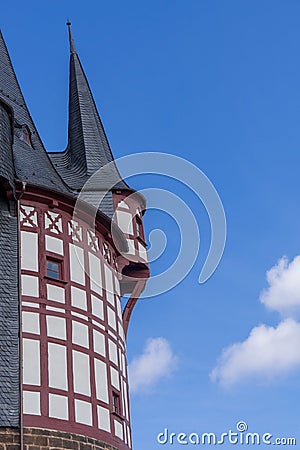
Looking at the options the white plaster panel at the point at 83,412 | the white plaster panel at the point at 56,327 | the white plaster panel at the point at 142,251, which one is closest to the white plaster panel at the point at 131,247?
the white plaster panel at the point at 142,251

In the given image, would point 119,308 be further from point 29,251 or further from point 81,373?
point 29,251

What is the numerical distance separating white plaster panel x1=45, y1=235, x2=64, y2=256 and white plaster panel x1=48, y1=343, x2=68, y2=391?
2.95 metres

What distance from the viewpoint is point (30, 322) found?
2247 cm

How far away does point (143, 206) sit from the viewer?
3038 centimetres

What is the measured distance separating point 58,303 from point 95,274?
2224 mm

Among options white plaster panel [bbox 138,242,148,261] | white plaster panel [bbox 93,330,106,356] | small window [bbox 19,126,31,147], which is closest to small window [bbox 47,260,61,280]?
white plaster panel [bbox 93,330,106,356]

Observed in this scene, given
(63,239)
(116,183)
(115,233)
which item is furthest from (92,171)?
(63,239)

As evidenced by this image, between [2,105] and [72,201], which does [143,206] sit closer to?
[72,201]

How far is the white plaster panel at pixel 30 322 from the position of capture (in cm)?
2233

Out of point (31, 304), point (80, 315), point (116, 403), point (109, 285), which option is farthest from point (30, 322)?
point (109, 285)

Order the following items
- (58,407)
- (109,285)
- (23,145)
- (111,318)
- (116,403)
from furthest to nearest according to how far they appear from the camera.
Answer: (23,145) → (109,285) → (111,318) → (116,403) → (58,407)

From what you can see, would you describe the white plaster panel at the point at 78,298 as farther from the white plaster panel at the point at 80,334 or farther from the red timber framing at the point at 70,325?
the white plaster panel at the point at 80,334

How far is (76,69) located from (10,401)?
18.3m

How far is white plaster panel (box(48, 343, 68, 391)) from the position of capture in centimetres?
2208
